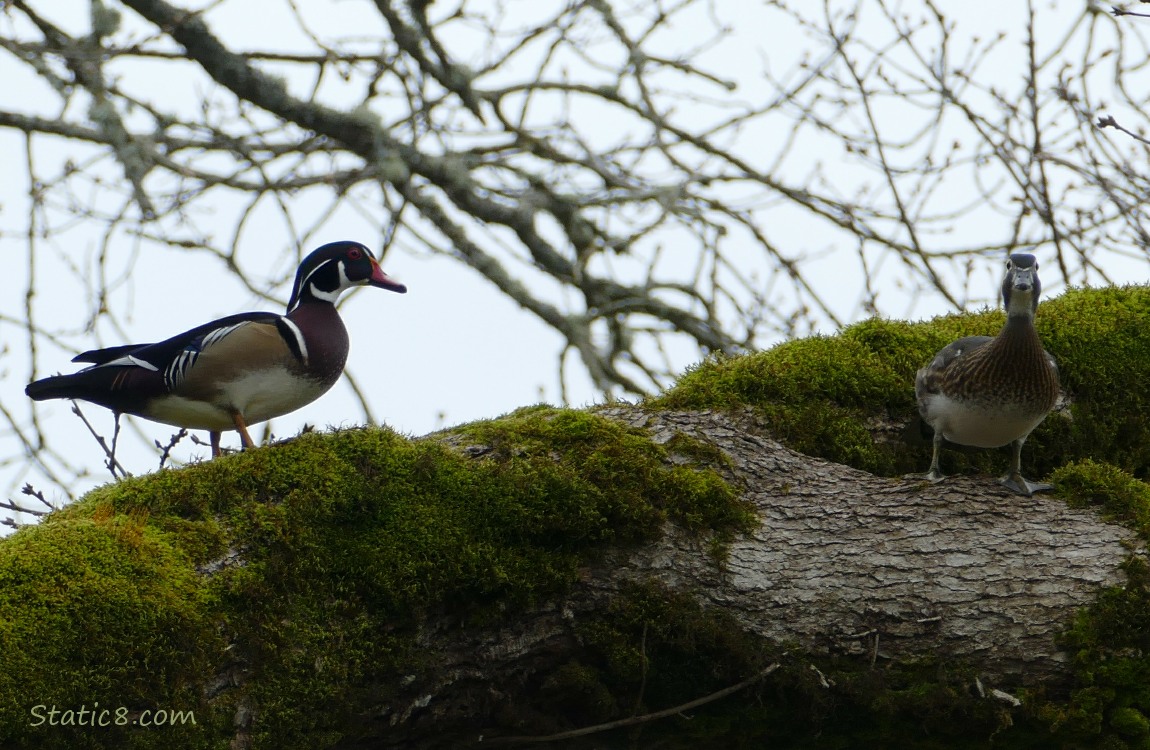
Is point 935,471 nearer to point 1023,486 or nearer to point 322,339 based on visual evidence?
point 1023,486

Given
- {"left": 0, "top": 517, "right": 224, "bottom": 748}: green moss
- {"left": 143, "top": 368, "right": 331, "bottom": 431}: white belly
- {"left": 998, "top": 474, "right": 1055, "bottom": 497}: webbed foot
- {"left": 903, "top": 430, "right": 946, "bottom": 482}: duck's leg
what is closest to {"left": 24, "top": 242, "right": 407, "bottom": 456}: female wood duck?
{"left": 143, "top": 368, "right": 331, "bottom": 431}: white belly

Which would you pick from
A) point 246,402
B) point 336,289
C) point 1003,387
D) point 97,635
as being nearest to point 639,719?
point 97,635

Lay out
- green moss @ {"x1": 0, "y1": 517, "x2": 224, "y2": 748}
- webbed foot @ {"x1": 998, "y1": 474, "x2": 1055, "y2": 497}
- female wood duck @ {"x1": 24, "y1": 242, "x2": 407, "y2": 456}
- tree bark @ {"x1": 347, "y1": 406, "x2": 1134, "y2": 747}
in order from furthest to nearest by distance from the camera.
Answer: female wood duck @ {"x1": 24, "y1": 242, "x2": 407, "y2": 456} < webbed foot @ {"x1": 998, "y1": 474, "x2": 1055, "y2": 497} < tree bark @ {"x1": 347, "y1": 406, "x2": 1134, "y2": 747} < green moss @ {"x1": 0, "y1": 517, "x2": 224, "y2": 748}

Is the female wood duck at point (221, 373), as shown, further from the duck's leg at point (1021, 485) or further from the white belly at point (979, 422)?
the duck's leg at point (1021, 485)

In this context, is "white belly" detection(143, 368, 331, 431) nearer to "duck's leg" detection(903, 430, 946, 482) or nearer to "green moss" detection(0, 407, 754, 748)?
"green moss" detection(0, 407, 754, 748)

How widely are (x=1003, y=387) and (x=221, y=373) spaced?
2669 millimetres

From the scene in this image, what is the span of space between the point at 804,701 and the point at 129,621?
1.77 m

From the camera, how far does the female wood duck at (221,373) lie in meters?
3.99

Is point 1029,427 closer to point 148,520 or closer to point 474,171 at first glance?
point 148,520

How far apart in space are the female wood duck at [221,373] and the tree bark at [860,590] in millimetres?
1389

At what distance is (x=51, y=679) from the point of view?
2.56 meters

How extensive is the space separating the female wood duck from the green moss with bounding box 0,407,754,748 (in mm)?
732

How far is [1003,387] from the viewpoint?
148 inches

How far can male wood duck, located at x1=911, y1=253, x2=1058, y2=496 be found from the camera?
376 centimetres
